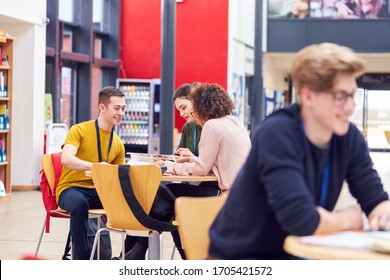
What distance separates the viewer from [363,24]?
20.8 meters

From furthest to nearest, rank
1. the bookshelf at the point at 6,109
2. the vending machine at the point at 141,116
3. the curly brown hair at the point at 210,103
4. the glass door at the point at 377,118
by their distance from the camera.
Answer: the glass door at the point at 377,118, the vending machine at the point at 141,116, the bookshelf at the point at 6,109, the curly brown hair at the point at 210,103

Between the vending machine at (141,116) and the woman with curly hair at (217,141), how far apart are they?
1029 centimetres

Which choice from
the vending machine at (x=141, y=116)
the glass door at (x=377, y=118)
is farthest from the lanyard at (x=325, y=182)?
the glass door at (x=377, y=118)

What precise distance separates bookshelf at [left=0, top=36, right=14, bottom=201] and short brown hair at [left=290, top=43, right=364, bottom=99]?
26.3 feet

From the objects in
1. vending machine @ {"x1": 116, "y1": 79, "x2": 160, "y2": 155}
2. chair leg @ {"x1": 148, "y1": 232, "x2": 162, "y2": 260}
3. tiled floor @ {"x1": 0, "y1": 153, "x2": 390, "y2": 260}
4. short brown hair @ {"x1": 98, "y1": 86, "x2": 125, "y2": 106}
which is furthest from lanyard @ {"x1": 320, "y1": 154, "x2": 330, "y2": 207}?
vending machine @ {"x1": 116, "y1": 79, "x2": 160, "y2": 155}

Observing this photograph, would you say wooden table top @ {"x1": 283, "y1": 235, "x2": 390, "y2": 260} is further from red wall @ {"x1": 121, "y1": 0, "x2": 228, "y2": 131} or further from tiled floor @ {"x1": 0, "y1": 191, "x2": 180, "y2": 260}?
red wall @ {"x1": 121, "y1": 0, "x2": 228, "y2": 131}

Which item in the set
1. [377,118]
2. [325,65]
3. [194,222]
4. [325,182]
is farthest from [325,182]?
[377,118]

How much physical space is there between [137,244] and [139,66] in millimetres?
11198

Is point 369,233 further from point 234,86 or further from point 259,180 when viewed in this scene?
point 234,86

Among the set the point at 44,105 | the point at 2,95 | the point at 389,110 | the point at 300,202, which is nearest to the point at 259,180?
the point at 300,202

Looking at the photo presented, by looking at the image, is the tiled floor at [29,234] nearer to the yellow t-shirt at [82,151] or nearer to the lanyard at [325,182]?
the yellow t-shirt at [82,151]

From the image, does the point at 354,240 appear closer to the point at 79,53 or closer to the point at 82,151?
the point at 82,151

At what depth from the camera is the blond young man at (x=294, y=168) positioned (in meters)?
2.29

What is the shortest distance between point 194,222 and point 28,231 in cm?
501
